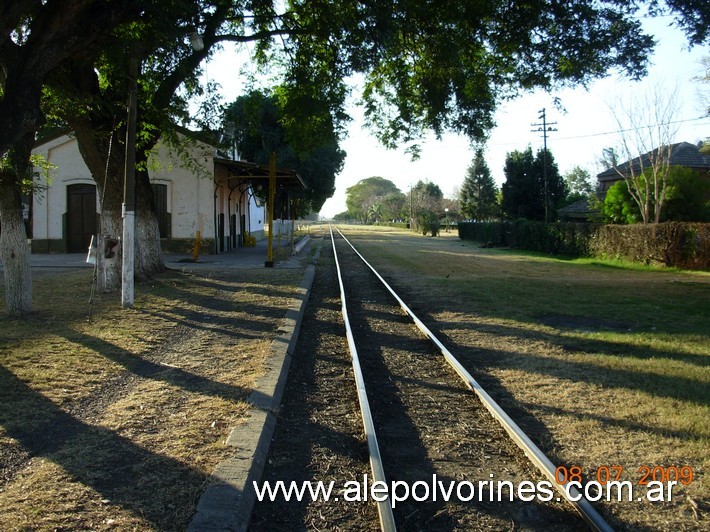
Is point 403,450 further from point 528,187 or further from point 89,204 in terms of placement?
point 528,187

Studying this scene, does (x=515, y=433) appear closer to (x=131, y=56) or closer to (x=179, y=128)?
(x=131, y=56)

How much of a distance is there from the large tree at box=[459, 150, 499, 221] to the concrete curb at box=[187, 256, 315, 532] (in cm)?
6955

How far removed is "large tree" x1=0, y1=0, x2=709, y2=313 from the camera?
24.1 feet

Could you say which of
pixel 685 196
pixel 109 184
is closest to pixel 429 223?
pixel 685 196

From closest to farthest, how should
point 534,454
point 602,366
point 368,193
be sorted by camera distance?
1. point 534,454
2. point 602,366
3. point 368,193

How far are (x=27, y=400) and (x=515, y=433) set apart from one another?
4.49 metres

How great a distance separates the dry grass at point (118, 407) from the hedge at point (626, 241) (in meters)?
16.4

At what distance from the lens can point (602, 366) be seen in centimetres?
742

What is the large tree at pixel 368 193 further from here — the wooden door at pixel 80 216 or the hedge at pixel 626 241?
the wooden door at pixel 80 216

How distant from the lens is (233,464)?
4285 mm

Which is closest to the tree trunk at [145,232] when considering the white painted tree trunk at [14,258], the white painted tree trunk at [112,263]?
the white painted tree trunk at [112,263]

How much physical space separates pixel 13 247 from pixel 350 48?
8.01m

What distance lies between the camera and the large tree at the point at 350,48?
7.36 m
